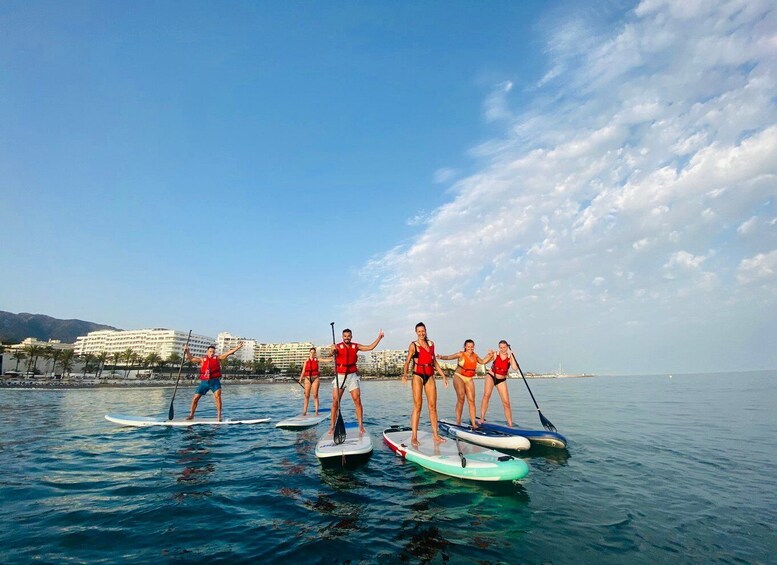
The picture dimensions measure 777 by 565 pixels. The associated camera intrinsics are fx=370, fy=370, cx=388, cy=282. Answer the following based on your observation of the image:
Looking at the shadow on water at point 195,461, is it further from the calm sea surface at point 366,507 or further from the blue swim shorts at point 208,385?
the blue swim shorts at point 208,385

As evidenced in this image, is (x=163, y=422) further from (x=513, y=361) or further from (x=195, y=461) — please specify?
(x=513, y=361)

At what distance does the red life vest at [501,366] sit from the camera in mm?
14984

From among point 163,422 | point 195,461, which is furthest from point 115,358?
point 195,461

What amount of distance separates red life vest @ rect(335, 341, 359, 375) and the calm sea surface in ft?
9.09

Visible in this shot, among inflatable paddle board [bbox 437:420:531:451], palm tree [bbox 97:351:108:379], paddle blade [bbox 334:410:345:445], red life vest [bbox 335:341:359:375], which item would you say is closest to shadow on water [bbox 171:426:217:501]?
paddle blade [bbox 334:410:345:445]

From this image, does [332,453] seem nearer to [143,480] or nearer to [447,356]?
[143,480]

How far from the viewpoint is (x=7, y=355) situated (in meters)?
100

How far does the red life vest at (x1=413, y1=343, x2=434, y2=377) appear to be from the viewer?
10.9 m

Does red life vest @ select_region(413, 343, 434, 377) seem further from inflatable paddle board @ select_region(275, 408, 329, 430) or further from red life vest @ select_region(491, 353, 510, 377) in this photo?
inflatable paddle board @ select_region(275, 408, 329, 430)

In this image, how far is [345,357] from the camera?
12086 millimetres

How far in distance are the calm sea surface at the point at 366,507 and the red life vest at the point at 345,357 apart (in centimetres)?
277

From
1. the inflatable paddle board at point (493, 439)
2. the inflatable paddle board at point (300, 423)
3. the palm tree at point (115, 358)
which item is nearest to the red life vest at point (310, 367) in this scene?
the inflatable paddle board at point (300, 423)

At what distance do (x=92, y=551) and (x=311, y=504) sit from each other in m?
3.52

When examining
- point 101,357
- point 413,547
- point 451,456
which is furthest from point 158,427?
point 101,357
